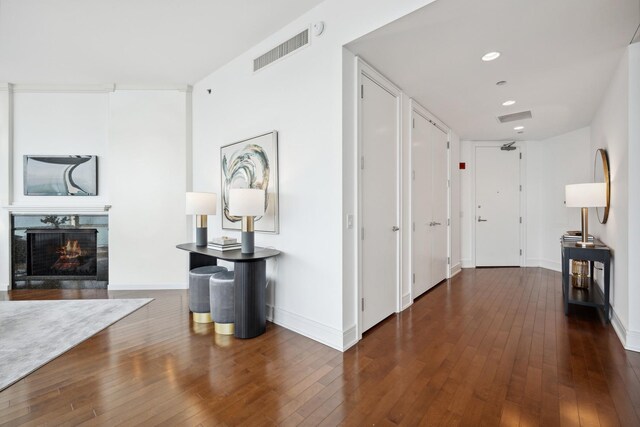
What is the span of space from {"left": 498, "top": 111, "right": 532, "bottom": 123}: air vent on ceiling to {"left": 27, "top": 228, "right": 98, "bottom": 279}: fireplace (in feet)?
21.1

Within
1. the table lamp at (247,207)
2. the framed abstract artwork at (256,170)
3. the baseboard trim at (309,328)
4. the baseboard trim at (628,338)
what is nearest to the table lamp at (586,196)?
the baseboard trim at (628,338)

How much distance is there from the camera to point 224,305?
2.81 metres

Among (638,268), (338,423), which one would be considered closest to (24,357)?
(338,423)

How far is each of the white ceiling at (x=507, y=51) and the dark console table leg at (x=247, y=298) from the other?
7.01 feet

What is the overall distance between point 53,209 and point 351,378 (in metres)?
5.03

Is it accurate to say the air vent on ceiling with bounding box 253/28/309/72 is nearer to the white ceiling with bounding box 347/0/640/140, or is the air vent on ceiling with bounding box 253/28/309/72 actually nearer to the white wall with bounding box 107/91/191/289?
the white ceiling with bounding box 347/0/640/140

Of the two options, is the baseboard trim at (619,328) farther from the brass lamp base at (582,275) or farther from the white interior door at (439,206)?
the white interior door at (439,206)

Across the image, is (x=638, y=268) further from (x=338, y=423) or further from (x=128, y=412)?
(x=128, y=412)

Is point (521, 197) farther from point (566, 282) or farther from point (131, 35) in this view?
point (131, 35)

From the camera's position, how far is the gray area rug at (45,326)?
2.31 metres

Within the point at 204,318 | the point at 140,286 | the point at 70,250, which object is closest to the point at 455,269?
the point at 204,318

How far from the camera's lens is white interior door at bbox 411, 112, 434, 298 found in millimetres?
3814

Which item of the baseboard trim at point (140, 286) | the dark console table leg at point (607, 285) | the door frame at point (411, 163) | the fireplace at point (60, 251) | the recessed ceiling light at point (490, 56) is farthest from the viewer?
the fireplace at point (60, 251)

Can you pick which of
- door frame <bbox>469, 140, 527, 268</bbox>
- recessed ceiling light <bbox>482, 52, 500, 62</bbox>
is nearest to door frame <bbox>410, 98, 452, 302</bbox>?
recessed ceiling light <bbox>482, 52, 500, 62</bbox>
